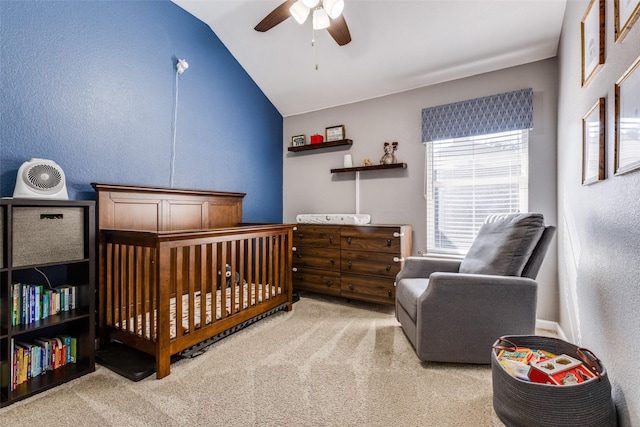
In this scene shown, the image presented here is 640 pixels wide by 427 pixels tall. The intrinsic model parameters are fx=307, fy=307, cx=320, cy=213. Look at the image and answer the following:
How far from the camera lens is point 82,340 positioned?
1.92 meters

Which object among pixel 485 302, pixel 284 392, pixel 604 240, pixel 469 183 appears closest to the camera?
pixel 604 240

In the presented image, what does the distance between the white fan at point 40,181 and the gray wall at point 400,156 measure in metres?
2.55

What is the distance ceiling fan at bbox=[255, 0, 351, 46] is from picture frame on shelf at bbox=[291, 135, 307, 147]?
174 centimetres

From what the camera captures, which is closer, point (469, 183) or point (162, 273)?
point (162, 273)

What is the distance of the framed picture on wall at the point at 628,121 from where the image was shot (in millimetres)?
1044

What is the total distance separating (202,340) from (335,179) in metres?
2.34

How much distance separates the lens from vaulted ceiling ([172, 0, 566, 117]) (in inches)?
95.8

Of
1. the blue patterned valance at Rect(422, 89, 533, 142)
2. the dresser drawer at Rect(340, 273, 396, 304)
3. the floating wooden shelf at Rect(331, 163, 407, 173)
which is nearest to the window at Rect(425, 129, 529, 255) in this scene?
the blue patterned valance at Rect(422, 89, 533, 142)

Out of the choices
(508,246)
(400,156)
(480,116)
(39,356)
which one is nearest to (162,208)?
(39,356)

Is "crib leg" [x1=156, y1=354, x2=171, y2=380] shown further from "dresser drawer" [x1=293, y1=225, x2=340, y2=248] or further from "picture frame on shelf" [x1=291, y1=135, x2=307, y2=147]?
"picture frame on shelf" [x1=291, y1=135, x2=307, y2=147]

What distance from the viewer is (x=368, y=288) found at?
305cm

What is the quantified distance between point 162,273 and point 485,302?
195 cm

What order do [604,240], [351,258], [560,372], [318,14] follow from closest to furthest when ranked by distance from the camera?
[560,372], [604,240], [318,14], [351,258]

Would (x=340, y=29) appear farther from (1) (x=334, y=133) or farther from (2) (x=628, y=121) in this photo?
(2) (x=628, y=121)
